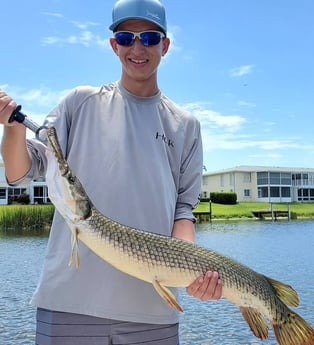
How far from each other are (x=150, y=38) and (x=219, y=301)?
1282 cm

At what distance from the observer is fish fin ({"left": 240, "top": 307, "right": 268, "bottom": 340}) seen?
3.12m

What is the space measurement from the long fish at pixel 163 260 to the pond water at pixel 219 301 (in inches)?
334

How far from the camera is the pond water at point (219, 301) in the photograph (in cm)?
1192

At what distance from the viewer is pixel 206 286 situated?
3.00 meters

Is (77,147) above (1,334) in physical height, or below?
above

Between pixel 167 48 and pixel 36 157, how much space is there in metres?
1.26

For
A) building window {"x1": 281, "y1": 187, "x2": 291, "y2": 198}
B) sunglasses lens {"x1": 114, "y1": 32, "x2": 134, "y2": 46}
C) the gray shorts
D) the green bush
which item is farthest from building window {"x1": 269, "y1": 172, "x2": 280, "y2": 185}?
the gray shorts

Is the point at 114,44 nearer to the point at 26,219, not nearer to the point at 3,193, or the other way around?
the point at 26,219

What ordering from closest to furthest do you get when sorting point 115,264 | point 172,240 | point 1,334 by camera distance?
point 115,264
point 172,240
point 1,334

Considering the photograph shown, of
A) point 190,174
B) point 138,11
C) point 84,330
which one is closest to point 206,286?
point 84,330

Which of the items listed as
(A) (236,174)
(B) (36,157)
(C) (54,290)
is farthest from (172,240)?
(A) (236,174)

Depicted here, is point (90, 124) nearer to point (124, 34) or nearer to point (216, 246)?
point (124, 34)

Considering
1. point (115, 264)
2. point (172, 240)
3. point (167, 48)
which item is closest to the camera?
point (115, 264)

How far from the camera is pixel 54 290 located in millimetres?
2994
